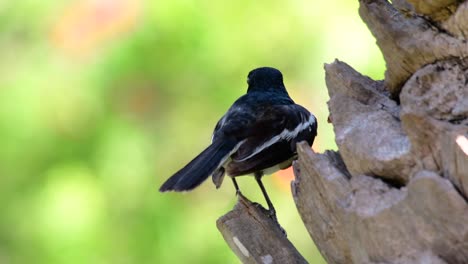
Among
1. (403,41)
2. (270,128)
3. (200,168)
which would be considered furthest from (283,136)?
(403,41)

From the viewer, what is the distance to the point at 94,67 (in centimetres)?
677

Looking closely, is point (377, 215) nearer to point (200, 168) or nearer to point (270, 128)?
point (200, 168)

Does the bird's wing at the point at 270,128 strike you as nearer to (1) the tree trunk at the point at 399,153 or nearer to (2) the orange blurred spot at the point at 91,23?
(1) the tree trunk at the point at 399,153

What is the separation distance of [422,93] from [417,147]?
0.29 m

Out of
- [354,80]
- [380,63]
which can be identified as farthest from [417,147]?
[380,63]

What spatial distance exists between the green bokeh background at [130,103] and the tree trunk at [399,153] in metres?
2.55

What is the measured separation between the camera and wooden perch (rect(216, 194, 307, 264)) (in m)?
4.15

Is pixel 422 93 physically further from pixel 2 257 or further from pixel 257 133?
pixel 2 257

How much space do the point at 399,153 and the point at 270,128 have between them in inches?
74.7

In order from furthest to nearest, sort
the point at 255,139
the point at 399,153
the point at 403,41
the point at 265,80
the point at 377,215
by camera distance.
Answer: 1. the point at 265,80
2. the point at 255,139
3. the point at 403,41
4. the point at 399,153
5. the point at 377,215

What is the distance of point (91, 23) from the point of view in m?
6.82

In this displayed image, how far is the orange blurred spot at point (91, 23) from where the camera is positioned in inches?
266

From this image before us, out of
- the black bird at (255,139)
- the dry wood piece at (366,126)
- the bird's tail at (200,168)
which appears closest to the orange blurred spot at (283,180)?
the black bird at (255,139)

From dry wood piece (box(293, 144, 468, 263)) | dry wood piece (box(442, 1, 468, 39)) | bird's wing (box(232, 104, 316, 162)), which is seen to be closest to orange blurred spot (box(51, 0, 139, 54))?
bird's wing (box(232, 104, 316, 162))
